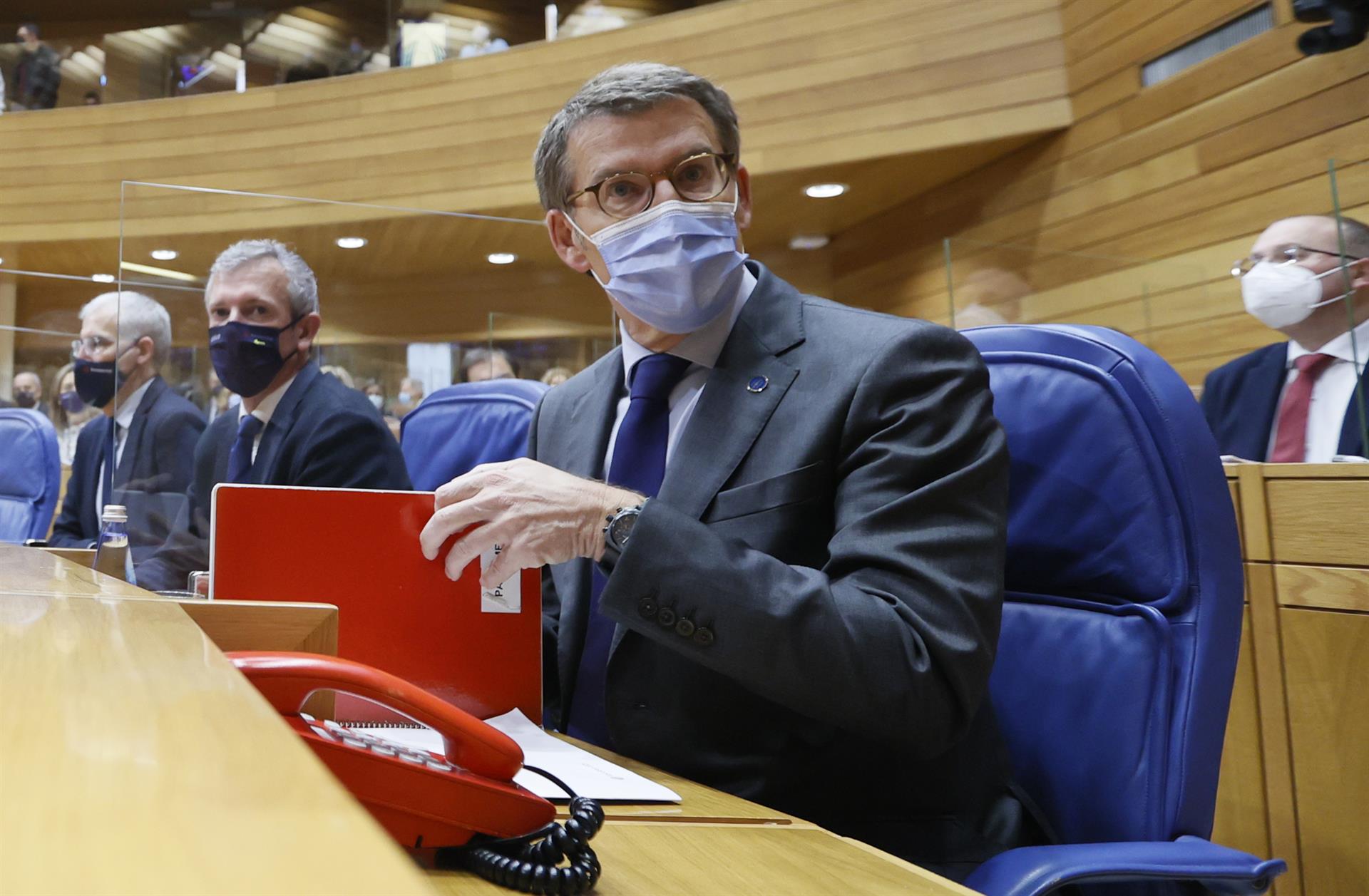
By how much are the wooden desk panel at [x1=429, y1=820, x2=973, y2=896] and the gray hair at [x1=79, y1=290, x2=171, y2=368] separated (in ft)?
6.30

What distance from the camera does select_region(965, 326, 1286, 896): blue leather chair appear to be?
3.29ft

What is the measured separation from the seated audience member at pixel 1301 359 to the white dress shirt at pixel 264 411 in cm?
215

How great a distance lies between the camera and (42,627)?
48cm

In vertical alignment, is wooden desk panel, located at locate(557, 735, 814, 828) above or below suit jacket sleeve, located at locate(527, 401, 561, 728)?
below

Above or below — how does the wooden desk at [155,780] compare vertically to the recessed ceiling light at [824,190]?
below

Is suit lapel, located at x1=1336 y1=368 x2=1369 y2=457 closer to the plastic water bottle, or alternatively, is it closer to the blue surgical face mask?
the blue surgical face mask

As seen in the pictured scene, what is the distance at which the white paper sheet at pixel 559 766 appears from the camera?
84 centimetres

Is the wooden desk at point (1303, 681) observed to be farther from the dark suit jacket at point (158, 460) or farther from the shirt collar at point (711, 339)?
the dark suit jacket at point (158, 460)

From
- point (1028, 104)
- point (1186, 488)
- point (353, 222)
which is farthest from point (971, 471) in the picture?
point (1028, 104)

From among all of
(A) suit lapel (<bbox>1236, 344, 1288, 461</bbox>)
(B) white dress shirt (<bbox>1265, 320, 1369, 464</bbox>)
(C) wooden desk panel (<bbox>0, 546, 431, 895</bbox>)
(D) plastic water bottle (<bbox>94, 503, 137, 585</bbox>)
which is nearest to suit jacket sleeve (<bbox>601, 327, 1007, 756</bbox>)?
(C) wooden desk panel (<bbox>0, 546, 431, 895</bbox>)

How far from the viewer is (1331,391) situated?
244cm

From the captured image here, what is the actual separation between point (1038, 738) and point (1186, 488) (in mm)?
305

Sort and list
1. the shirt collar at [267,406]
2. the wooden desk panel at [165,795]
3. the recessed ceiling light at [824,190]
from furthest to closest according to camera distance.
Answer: the recessed ceiling light at [824,190] < the shirt collar at [267,406] < the wooden desk panel at [165,795]

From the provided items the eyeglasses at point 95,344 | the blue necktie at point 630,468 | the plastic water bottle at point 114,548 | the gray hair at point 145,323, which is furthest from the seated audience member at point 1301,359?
the eyeglasses at point 95,344
